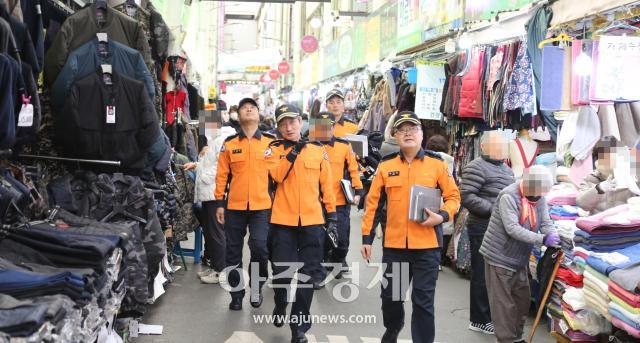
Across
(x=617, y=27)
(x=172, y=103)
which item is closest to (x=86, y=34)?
(x=172, y=103)

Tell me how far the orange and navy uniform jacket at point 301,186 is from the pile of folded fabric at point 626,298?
221 centimetres

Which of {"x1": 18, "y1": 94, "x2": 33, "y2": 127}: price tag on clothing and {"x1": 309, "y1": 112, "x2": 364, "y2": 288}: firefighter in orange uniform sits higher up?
{"x1": 18, "y1": 94, "x2": 33, "y2": 127}: price tag on clothing

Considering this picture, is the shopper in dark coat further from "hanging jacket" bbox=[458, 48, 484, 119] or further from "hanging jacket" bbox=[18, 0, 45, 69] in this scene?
"hanging jacket" bbox=[18, 0, 45, 69]

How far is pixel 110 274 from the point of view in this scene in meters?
3.60

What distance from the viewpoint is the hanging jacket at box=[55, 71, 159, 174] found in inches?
170

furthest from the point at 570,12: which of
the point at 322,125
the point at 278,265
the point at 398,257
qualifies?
the point at 278,265

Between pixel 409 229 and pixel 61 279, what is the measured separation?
2420 mm

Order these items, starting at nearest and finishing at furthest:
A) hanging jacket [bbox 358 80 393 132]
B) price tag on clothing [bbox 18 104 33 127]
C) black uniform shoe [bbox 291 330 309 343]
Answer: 1. price tag on clothing [bbox 18 104 33 127]
2. black uniform shoe [bbox 291 330 309 343]
3. hanging jacket [bbox 358 80 393 132]

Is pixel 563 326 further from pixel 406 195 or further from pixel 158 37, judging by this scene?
pixel 158 37

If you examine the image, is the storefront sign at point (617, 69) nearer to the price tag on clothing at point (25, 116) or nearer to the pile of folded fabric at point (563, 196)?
the pile of folded fabric at point (563, 196)

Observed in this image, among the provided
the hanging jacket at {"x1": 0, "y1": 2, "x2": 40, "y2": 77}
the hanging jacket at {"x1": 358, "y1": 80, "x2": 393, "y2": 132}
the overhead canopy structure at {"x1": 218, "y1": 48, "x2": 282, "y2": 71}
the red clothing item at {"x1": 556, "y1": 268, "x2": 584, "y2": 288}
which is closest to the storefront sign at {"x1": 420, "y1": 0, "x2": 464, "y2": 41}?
the hanging jacket at {"x1": 358, "y1": 80, "x2": 393, "y2": 132}

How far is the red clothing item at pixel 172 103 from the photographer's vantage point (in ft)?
22.3

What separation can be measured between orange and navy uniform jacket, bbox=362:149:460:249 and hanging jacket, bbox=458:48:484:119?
9.51 ft

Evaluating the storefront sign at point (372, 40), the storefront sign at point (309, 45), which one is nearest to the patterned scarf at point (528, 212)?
the storefront sign at point (372, 40)
